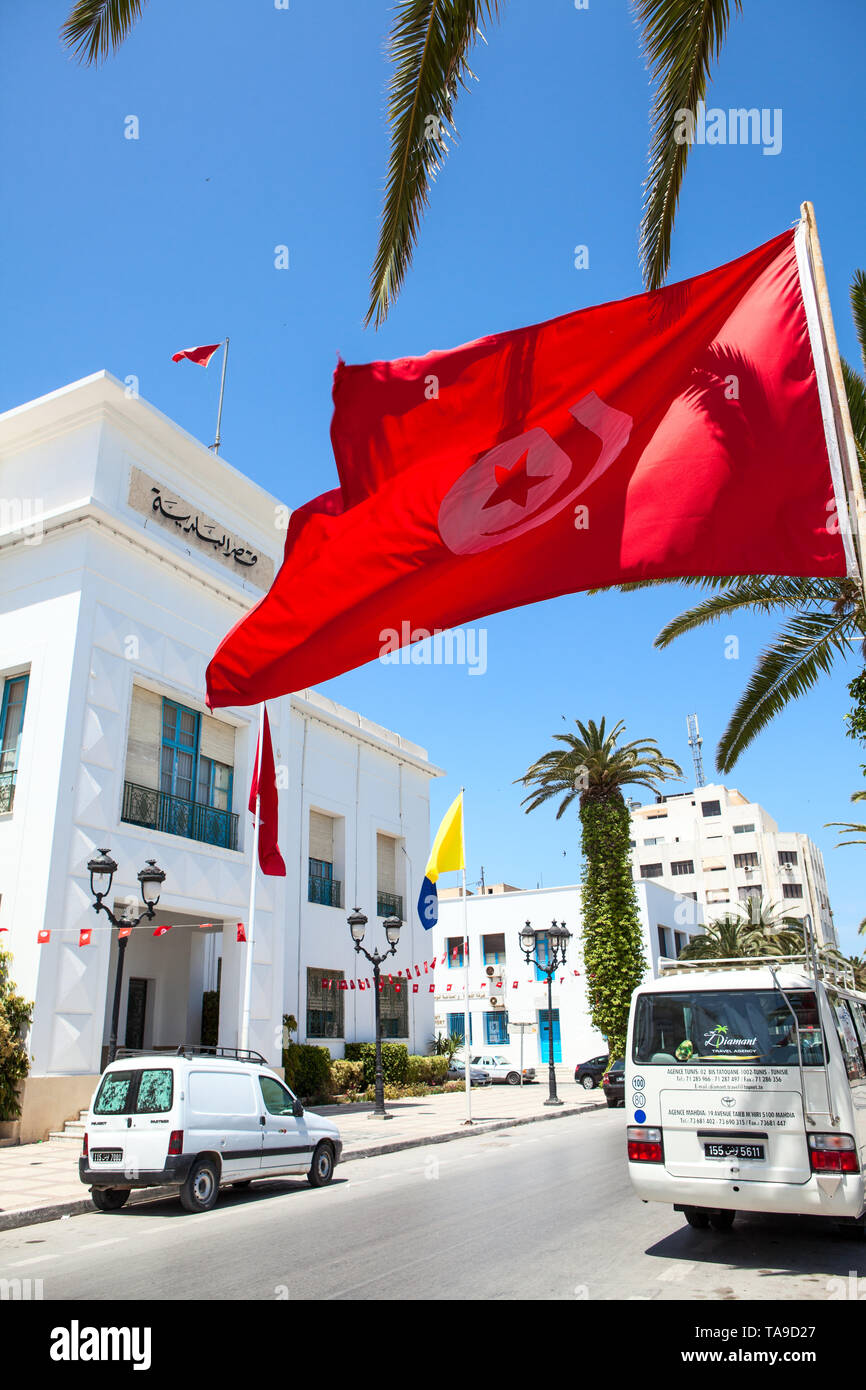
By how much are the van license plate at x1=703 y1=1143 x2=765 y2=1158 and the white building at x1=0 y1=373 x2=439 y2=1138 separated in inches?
486

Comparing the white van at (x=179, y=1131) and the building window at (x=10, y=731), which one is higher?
the building window at (x=10, y=731)

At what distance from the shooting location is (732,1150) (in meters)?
7.31

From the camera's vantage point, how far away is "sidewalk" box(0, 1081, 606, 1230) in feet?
35.2

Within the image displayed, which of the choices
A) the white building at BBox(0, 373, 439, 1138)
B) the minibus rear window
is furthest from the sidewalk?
the white building at BBox(0, 373, 439, 1138)

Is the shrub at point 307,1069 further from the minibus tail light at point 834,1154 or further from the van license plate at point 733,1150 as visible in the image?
the minibus tail light at point 834,1154

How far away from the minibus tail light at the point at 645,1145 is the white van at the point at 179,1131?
202 inches

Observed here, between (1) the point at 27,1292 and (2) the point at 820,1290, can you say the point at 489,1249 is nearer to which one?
(2) the point at 820,1290

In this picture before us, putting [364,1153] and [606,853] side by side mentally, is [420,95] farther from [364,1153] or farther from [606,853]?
[606,853]

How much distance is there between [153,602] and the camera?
2027 centimetres

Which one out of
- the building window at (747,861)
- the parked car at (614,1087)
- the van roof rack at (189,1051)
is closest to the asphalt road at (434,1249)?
the van roof rack at (189,1051)

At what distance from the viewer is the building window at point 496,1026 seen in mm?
48469

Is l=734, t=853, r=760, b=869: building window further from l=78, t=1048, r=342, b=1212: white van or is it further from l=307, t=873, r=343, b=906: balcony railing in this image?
l=78, t=1048, r=342, b=1212: white van

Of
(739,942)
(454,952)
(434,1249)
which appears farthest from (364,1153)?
(454,952)

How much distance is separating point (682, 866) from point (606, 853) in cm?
5157
